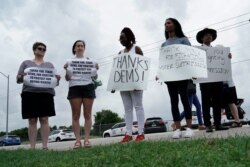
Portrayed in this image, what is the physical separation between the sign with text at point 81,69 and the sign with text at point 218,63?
2.05 meters

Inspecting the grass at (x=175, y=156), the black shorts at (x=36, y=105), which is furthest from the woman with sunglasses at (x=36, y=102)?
the grass at (x=175, y=156)

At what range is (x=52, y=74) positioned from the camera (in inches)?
313

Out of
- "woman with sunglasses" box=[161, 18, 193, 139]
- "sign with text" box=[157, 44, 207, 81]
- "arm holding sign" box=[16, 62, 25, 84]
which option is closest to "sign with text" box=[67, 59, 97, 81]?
"arm holding sign" box=[16, 62, 25, 84]

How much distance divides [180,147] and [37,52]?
13.9ft

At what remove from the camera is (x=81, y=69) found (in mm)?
7309

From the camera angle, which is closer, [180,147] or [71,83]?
[180,147]

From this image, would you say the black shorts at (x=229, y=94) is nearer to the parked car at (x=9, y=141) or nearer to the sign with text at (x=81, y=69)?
the sign with text at (x=81, y=69)

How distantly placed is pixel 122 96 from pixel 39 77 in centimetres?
162

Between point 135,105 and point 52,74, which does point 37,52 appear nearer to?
point 52,74

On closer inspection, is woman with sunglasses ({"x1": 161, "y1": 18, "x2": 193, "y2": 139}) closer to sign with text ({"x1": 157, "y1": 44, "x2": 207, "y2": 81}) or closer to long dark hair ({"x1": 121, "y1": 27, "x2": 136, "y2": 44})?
sign with text ({"x1": 157, "y1": 44, "x2": 207, "y2": 81})

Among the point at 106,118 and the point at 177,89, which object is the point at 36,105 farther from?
the point at 106,118

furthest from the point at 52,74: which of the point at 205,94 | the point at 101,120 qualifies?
the point at 101,120

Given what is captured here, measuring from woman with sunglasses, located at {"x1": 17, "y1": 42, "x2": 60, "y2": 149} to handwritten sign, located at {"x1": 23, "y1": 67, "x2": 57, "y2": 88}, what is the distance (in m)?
0.06

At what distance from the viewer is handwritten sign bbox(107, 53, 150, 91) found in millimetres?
7113
